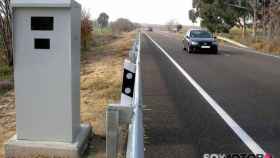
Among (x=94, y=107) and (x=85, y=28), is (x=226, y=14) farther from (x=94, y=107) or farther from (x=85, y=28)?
(x=94, y=107)

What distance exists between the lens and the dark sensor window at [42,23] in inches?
259

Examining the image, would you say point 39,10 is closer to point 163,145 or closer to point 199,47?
point 163,145

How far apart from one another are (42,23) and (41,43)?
0.86 feet

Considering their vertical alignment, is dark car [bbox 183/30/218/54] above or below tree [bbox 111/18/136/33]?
below

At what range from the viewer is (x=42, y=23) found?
21.7 feet

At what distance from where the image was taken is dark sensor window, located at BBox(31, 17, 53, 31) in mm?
6582

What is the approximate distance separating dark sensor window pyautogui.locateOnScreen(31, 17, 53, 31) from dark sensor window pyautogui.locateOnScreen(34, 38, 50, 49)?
143 mm

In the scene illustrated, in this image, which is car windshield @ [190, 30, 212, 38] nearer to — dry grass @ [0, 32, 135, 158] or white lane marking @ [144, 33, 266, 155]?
dry grass @ [0, 32, 135, 158]

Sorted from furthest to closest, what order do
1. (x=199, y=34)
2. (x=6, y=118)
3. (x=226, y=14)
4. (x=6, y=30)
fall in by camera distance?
(x=226, y=14) < (x=199, y=34) < (x=6, y=30) < (x=6, y=118)

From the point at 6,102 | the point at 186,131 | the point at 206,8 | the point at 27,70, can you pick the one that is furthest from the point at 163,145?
the point at 206,8

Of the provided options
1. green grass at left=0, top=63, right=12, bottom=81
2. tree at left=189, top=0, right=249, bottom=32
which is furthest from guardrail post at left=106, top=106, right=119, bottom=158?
tree at left=189, top=0, right=249, bottom=32

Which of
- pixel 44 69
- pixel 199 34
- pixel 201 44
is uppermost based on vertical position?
pixel 199 34

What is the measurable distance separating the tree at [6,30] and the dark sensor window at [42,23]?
1859cm

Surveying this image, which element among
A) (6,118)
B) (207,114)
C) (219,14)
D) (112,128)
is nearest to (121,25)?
(219,14)
